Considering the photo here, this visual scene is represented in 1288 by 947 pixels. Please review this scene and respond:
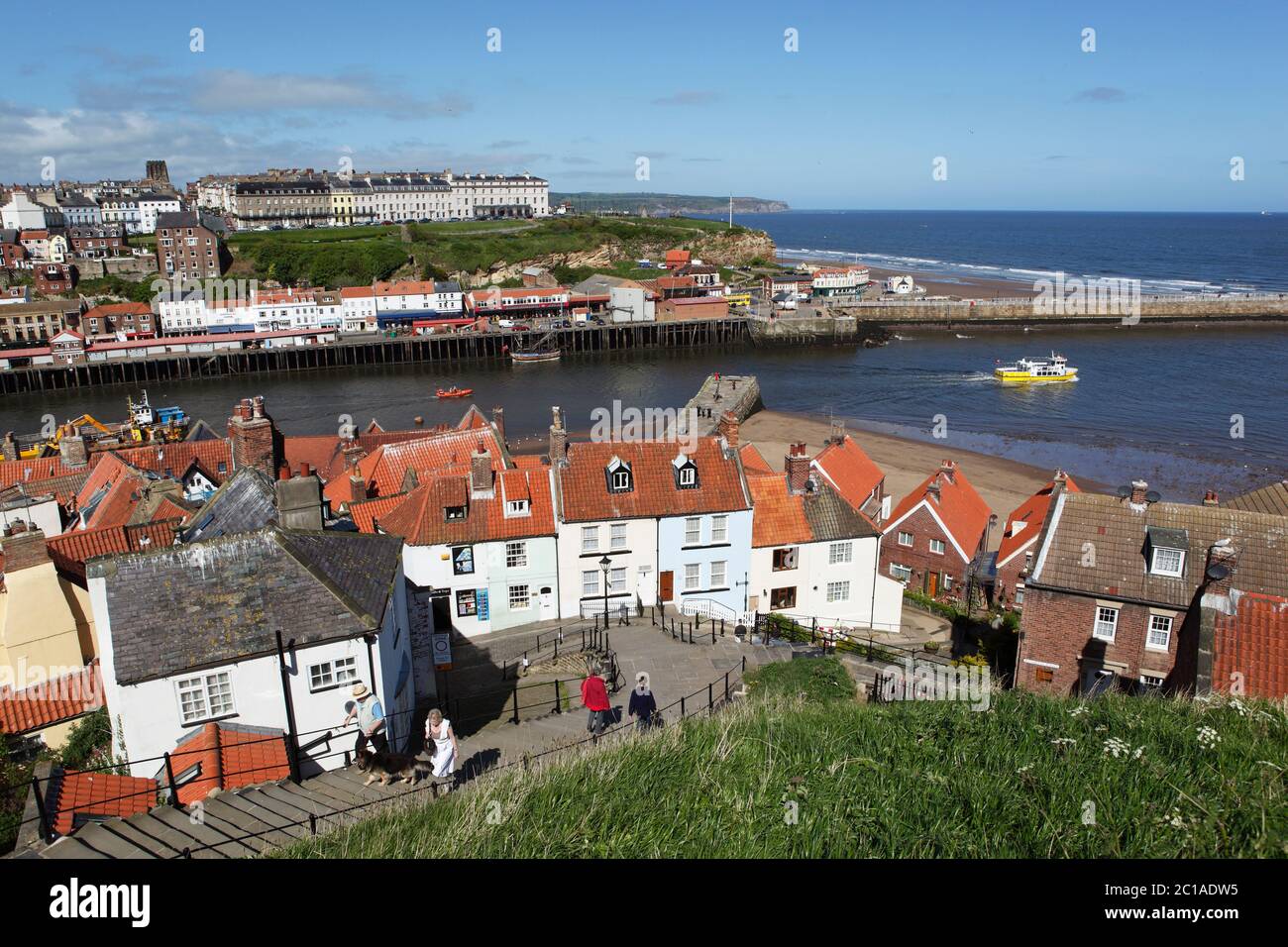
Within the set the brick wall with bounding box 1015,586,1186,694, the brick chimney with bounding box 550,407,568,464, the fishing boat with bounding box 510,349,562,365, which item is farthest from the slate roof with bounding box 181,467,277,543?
the fishing boat with bounding box 510,349,562,365

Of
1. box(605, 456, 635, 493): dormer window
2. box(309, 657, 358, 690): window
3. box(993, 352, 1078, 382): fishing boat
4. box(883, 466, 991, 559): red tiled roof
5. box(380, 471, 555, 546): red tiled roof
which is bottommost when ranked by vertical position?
box(883, 466, 991, 559): red tiled roof

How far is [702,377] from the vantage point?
103m

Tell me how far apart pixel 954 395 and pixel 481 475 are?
221 feet

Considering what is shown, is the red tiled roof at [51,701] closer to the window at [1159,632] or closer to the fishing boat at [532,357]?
the window at [1159,632]

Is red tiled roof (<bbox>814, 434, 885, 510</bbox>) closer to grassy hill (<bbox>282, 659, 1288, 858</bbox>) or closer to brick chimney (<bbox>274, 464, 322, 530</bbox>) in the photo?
brick chimney (<bbox>274, 464, 322, 530</bbox>)

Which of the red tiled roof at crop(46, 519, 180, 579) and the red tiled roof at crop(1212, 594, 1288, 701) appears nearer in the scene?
the red tiled roof at crop(1212, 594, 1288, 701)

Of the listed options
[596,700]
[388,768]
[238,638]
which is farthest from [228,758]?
[596,700]

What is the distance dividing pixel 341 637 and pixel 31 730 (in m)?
7.45

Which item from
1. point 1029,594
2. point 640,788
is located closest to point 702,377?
point 1029,594

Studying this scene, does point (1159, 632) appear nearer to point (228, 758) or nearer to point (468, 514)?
point (468, 514)

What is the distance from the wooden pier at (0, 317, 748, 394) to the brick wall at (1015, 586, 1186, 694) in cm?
9798

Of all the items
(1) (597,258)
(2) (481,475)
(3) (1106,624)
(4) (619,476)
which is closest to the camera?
(3) (1106,624)

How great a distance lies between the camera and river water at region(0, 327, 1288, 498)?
2591 inches

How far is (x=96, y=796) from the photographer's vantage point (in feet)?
42.0
